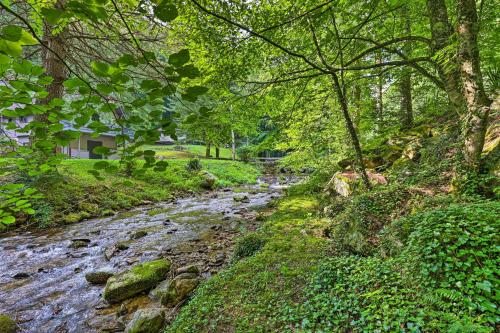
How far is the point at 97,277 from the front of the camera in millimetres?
4688

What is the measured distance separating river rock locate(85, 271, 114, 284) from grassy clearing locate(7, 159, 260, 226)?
1.63m

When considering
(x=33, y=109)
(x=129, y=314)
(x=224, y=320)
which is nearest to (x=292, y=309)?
(x=224, y=320)

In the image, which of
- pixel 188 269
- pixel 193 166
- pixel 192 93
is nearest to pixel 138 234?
pixel 188 269

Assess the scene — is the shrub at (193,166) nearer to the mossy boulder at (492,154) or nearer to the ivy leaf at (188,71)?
the mossy boulder at (492,154)

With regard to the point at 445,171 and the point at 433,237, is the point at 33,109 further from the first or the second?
the point at 445,171

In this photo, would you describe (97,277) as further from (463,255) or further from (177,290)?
(463,255)

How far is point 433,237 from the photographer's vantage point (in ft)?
8.36

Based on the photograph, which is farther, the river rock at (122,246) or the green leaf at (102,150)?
the river rock at (122,246)

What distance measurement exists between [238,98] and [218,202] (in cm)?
793

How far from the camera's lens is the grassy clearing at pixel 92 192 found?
8219 mm

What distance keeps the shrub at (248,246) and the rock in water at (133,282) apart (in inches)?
54.6

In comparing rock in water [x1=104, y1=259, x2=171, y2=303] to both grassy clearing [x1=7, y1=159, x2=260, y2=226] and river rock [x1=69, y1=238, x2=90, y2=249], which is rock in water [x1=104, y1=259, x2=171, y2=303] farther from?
river rock [x1=69, y1=238, x2=90, y2=249]

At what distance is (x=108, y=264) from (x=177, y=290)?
91.1 inches

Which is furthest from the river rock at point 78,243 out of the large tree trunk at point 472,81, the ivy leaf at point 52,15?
the large tree trunk at point 472,81
